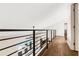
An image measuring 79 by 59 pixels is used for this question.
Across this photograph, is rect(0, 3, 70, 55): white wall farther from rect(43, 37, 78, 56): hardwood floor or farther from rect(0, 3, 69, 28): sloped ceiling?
rect(43, 37, 78, 56): hardwood floor

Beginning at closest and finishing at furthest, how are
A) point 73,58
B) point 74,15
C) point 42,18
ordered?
point 73,58 → point 74,15 → point 42,18

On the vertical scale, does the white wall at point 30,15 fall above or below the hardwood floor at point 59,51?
above

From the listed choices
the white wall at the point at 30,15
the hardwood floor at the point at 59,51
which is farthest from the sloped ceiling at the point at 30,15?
the hardwood floor at the point at 59,51

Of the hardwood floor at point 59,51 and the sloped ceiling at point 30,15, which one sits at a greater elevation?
the sloped ceiling at point 30,15

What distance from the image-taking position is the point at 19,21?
4.91 metres

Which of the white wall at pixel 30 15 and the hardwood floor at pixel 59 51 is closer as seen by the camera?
the hardwood floor at pixel 59 51

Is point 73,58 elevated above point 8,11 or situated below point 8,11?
below

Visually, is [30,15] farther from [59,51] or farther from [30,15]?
[59,51]

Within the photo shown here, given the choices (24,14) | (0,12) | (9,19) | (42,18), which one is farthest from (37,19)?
(0,12)

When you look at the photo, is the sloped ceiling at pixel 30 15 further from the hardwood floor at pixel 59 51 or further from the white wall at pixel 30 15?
the hardwood floor at pixel 59 51

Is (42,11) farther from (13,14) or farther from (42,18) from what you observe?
(13,14)

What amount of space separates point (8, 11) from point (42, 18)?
1184 mm

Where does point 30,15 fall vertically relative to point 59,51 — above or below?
above

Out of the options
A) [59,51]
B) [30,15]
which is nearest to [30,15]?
[30,15]
